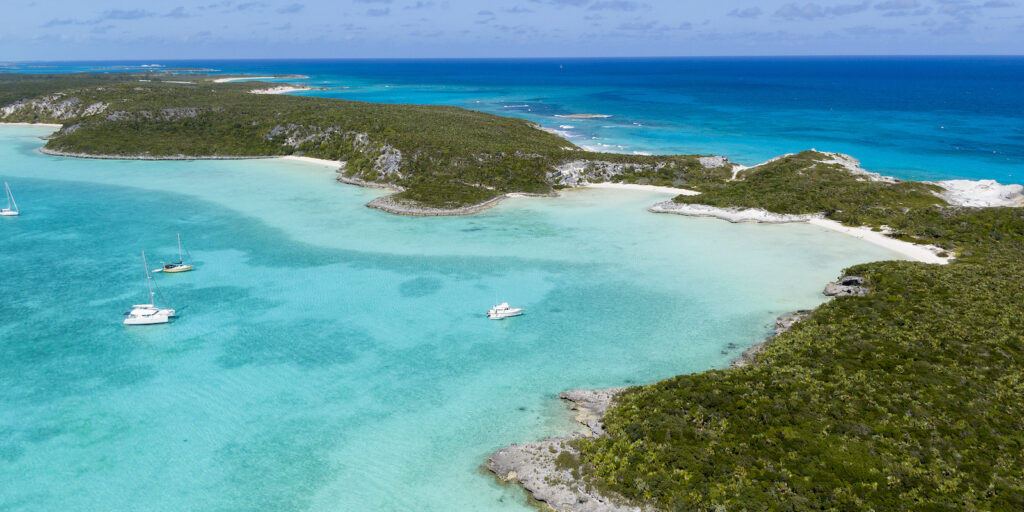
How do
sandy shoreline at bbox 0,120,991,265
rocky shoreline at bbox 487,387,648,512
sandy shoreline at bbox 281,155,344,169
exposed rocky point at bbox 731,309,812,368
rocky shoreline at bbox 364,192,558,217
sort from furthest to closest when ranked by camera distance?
1. sandy shoreline at bbox 281,155,344,169
2. rocky shoreline at bbox 364,192,558,217
3. sandy shoreline at bbox 0,120,991,265
4. exposed rocky point at bbox 731,309,812,368
5. rocky shoreline at bbox 487,387,648,512

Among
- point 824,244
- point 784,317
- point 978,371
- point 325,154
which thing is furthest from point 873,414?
point 325,154

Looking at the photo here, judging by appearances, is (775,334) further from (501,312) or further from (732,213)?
(732,213)

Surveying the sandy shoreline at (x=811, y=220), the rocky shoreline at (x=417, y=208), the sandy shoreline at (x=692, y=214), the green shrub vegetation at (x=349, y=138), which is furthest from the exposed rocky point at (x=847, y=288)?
the rocky shoreline at (x=417, y=208)

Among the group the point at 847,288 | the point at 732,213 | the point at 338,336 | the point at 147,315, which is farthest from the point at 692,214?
the point at 147,315

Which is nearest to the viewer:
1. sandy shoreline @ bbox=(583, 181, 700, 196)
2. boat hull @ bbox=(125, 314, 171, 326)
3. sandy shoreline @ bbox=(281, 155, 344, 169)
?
boat hull @ bbox=(125, 314, 171, 326)

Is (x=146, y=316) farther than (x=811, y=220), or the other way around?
(x=811, y=220)

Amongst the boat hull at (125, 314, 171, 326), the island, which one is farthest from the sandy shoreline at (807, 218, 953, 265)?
the boat hull at (125, 314, 171, 326)

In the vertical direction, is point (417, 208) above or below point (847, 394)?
above

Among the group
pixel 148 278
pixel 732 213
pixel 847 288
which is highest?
pixel 732 213

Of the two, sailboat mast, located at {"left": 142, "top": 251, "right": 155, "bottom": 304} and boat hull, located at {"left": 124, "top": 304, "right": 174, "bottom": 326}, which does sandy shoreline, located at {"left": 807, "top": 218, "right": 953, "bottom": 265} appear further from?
sailboat mast, located at {"left": 142, "top": 251, "right": 155, "bottom": 304}

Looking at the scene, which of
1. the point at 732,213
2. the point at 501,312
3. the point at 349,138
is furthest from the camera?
the point at 349,138
